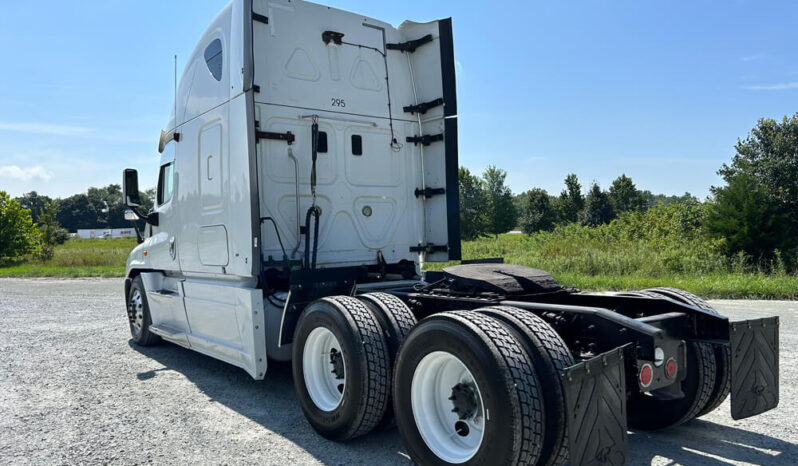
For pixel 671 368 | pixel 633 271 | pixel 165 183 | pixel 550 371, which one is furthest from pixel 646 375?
pixel 633 271

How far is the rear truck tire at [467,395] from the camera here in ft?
9.11

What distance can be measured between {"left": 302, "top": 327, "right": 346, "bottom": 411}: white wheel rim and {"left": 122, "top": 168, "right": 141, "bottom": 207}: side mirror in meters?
4.16

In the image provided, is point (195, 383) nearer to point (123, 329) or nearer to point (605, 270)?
point (123, 329)

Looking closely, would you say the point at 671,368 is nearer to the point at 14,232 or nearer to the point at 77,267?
the point at 77,267

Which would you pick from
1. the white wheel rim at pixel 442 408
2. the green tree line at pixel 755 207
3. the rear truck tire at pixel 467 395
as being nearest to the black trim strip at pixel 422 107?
the rear truck tire at pixel 467 395

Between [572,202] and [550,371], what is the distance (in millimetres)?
54515

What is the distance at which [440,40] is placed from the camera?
5992 mm

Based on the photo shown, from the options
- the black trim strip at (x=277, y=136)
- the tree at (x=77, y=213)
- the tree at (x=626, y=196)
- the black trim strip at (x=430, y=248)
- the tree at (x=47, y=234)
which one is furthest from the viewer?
the tree at (x=77, y=213)

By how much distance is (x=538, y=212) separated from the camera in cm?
5497

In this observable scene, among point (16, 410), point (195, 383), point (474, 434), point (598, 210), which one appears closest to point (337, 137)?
point (195, 383)

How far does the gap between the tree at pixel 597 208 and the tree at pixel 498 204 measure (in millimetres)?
7494

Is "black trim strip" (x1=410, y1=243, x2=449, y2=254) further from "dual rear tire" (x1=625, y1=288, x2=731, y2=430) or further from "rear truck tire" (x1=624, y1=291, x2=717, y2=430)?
"rear truck tire" (x1=624, y1=291, x2=717, y2=430)

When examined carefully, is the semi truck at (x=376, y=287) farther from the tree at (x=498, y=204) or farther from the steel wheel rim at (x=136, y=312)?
the tree at (x=498, y=204)

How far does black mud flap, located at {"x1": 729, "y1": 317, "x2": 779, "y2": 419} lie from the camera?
135 inches
